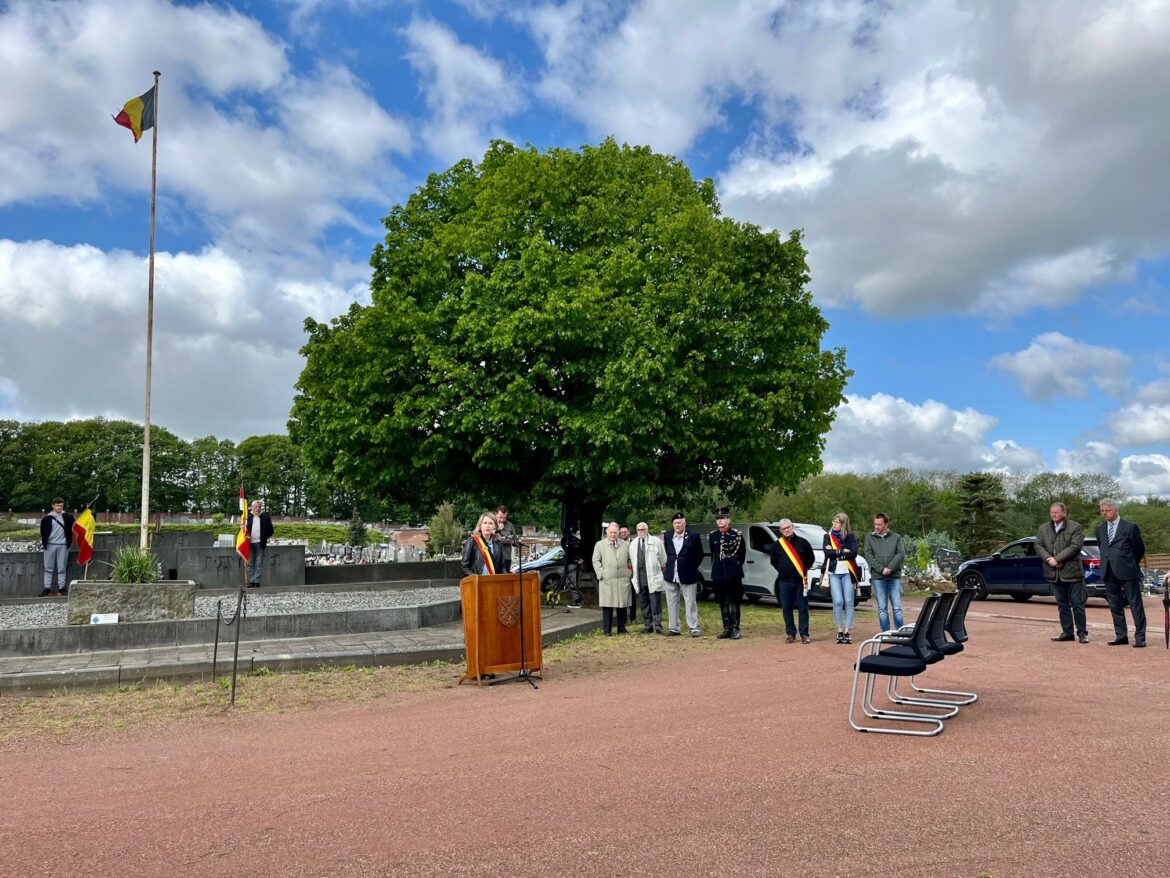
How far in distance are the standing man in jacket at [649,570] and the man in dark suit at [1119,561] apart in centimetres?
609

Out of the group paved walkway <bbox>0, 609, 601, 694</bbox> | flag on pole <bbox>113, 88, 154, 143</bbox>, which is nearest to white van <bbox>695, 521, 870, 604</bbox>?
paved walkway <bbox>0, 609, 601, 694</bbox>

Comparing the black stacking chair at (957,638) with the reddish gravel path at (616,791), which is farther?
the black stacking chair at (957,638)

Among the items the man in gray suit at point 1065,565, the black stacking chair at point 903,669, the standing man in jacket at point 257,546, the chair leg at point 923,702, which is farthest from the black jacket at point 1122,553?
the standing man in jacket at point 257,546

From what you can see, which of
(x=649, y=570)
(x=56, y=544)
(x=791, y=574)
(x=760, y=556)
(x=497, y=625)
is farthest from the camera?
(x=760, y=556)

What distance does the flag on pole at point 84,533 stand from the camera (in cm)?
1600

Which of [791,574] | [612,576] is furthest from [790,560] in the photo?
[612,576]

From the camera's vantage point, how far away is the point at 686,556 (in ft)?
44.4

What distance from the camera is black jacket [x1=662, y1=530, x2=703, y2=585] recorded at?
13523 mm

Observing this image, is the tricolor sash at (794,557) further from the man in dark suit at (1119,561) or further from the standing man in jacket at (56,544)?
the standing man in jacket at (56,544)

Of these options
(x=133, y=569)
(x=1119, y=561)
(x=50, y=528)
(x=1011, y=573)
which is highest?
(x=50, y=528)

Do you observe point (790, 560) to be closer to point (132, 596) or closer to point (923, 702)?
point (923, 702)

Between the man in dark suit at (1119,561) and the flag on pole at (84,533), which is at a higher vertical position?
the flag on pole at (84,533)

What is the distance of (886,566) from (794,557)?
128 cm

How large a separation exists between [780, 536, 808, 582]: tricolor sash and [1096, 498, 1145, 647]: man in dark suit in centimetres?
380
